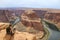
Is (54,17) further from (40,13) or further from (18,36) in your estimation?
(18,36)

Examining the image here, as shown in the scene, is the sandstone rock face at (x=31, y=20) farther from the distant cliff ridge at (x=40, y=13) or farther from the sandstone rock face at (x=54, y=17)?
the sandstone rock face at (x=54, y=17)

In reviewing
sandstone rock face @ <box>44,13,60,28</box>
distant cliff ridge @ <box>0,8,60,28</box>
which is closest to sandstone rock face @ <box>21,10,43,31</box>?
distant cliff ridge @ <box>0,8,60,28</box>

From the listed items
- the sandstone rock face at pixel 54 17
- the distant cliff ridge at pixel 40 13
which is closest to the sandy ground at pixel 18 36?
the distant cliff ridge at pixel 40 13

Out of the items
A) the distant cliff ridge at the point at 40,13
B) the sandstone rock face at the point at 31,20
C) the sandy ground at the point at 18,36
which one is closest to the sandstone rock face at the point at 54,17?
the distant cliff ridge at the point at 40,13

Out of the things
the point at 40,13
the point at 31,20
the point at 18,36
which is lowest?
the point at 18,36

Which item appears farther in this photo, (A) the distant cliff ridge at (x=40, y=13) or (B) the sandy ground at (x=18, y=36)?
(A) the distant cliff ridge at (x=40, y=13)

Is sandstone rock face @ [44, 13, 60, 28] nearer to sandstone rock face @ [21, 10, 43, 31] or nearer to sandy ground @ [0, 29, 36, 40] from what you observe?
sandstone rock face @ [21, 10, 43, 31]

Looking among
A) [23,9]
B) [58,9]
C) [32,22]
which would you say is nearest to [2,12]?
[23,9]

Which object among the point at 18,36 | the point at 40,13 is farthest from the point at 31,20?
the point at 18,36

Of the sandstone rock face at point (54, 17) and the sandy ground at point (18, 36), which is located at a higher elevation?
the sandstone rock face at point (54, 17)
